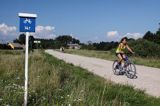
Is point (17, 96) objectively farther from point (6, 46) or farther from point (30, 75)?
point (6, 46)

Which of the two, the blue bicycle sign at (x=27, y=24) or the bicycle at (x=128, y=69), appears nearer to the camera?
the blue bicycle sign at (x=27, y=24)

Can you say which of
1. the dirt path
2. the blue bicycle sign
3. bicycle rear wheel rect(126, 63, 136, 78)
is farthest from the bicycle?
the blue bicycle sign

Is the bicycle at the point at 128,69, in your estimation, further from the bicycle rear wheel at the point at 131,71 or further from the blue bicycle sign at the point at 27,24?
the blue bicycle sign at the point at 27,24

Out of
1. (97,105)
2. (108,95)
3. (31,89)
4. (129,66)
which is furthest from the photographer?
(129,66)

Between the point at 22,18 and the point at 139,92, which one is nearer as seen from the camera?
the point at 22,18

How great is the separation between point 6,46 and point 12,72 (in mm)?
106324

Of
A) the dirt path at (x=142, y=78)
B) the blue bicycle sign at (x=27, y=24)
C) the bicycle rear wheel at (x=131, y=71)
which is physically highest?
the blue bicycle sign at (x=27, y=24)

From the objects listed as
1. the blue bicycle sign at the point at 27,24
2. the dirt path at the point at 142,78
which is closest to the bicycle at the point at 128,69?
the dirt path at the point at 142,78

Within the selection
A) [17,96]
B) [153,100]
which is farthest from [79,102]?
[153,100]

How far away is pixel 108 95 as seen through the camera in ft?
34.3

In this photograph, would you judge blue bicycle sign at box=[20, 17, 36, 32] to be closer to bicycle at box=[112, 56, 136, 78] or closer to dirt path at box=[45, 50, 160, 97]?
dirt path at box=[45, 50, 160, 97]

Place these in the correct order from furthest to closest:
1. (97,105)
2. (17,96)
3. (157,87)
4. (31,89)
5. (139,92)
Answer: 1. (157,87)
2. (139,92)
3. (31,89)
4. (17,96)
5. (97,105)

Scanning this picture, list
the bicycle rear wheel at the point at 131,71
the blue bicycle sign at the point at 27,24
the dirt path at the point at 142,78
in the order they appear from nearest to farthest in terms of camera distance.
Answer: the blue bicycle sign at the point at 27,24, the dirt path at the point at 142,78, the bicycle rear wheel at the point at 131,71

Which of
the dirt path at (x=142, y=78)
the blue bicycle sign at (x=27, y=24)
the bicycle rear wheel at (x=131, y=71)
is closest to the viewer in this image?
the blue bicycle sign at (x=27, y=24)
